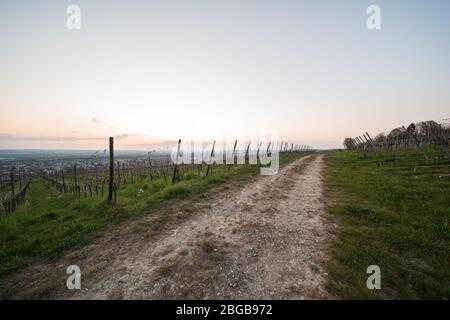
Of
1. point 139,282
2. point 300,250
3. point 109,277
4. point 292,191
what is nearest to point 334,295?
point 300,250

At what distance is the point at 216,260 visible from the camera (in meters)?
4.57

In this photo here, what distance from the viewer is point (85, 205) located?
10.4 m

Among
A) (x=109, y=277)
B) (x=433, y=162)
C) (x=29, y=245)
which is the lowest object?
(x=29, y=245)

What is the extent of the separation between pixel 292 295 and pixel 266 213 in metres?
4.29

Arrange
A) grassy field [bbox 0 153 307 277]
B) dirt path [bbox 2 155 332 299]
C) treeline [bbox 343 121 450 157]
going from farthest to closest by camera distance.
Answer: treeline [bbox 343 121 450 157], grassy field [bbox 0 153 307 277], dirt path [bbox 2 155 332 299]

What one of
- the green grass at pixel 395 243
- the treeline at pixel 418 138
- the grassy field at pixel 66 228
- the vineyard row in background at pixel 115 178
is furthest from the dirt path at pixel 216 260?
the treeline at pixel 418 138

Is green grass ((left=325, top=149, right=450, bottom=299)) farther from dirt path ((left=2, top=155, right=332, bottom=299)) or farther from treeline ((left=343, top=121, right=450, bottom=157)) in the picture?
treeline ((left=343, top=121, right=450, bottom=157))

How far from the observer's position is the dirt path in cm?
362

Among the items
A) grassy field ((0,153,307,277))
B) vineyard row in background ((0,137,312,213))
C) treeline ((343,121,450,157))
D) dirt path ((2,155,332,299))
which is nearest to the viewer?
dirt path ((2,155,332,299))

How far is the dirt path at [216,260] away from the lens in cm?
362

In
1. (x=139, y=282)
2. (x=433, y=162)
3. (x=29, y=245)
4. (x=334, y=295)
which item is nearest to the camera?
(x=334, y=295)

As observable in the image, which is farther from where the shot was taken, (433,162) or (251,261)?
(433,162)

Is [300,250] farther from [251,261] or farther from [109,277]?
[109,277]

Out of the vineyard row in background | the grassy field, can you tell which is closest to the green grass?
the grassy field
